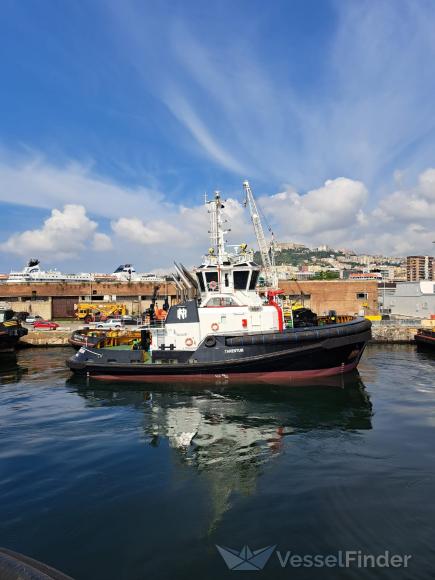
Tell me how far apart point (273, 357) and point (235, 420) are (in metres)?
4.70

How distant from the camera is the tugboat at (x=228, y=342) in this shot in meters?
17.5

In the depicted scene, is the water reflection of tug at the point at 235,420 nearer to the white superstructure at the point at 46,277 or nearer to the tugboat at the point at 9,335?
the tugboat at the point at 9,335

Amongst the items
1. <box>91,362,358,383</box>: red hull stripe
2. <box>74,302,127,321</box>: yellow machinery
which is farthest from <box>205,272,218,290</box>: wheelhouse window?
<box>74,302,127,321</box>: yellow machinery

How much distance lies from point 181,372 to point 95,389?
3.88 m

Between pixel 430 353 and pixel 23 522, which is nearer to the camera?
pixel 23 522

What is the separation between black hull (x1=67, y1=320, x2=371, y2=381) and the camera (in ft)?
56.8

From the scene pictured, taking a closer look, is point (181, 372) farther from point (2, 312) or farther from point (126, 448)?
point (2, 312)

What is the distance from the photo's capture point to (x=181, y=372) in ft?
59.8

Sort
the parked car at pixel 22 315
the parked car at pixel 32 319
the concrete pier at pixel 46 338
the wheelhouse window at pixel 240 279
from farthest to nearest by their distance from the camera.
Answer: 1. the parked car at pixel 22 315
2. the parked car at pixel 32 319
3. the concrete pier at pixel 46 338
4. the wheelhouse window at pixel 240 279

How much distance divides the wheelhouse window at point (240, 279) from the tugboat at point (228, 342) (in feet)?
0.16

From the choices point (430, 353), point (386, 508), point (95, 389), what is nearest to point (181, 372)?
point (95, 389)

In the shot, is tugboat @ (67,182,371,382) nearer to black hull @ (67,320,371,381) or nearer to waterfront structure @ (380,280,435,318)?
black hull @ (67,320,371,381)

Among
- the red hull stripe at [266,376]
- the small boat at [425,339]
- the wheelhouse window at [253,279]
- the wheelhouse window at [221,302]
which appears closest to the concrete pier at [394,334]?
the small boat at [425,339]

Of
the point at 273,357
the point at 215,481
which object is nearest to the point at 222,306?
the point at 273,357
